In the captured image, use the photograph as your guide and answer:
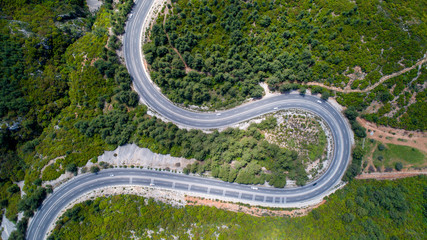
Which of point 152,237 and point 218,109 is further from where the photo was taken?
point 218,109

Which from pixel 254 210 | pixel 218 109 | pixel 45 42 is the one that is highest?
pixel 45 42

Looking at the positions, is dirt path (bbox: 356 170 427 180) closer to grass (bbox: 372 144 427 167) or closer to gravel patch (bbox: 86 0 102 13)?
grass (bbox: 372 144 427 167)

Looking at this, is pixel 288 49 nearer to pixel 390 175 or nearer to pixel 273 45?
pixel 273 45

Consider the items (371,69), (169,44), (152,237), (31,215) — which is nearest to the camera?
(152,237)

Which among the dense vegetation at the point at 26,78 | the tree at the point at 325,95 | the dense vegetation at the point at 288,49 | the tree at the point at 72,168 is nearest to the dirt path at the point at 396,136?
the dense vegetation at the point at 288,49

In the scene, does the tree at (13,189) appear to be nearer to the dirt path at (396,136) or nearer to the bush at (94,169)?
the bush at (94,169)

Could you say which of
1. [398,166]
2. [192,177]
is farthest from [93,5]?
[398,166]

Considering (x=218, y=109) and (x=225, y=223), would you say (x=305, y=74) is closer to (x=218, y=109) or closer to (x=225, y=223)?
(x=218, y=109)

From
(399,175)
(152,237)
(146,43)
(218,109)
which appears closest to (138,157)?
(152,237)
